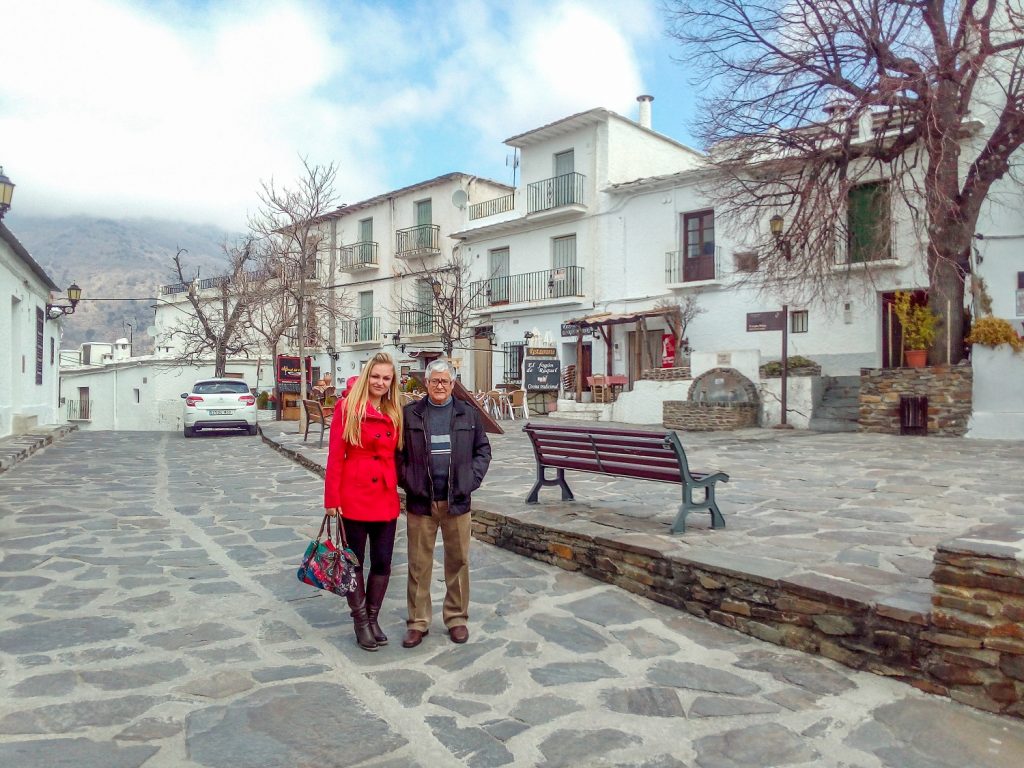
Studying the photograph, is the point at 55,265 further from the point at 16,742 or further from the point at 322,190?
the point at 16,742

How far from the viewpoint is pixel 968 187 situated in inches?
498

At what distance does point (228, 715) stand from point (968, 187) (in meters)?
13.8

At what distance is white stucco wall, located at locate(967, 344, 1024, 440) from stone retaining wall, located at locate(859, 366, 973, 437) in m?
0.15

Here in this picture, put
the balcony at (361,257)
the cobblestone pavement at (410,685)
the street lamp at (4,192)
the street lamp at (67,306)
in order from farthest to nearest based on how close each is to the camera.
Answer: the balcony at (361,257) < the street lamp at (67,306) < the street lamp at (4,192) < the cobblestone pavement at (410,685)

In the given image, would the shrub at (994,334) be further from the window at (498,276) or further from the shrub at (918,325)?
the window at (498,276)

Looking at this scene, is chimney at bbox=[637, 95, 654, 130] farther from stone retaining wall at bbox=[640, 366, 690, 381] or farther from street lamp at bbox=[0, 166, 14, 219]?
street lamp at bbox=[0, 166, 14, 219]

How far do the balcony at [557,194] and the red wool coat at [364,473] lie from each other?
1988 cm

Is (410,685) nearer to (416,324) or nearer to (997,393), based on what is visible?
(997,393)

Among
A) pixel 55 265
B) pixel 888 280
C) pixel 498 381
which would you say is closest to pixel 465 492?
pixel 888 280

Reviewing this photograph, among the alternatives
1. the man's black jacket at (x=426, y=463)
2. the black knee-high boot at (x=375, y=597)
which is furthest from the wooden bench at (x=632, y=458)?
the black knee-high boot at (x=375, y=597)

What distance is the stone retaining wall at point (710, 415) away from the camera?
15.0m

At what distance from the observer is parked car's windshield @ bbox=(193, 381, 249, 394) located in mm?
17922

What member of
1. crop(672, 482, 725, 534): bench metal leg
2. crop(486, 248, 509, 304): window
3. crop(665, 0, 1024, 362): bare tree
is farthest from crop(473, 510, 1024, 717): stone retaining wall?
crop(486, 248, 509, 304): window

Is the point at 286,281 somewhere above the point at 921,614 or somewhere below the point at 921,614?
above
